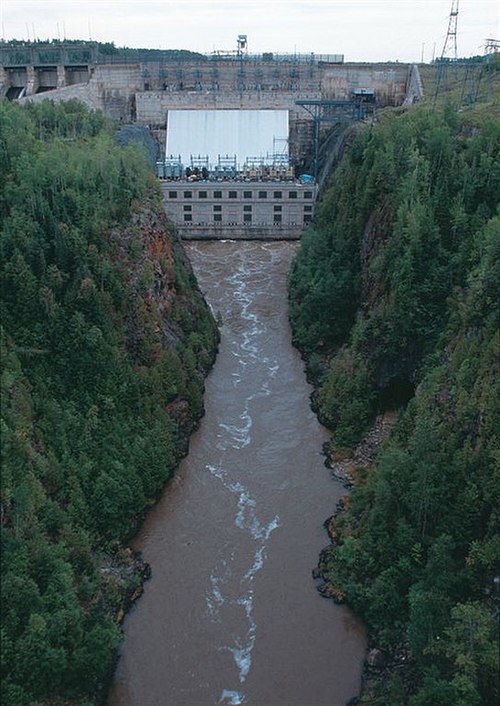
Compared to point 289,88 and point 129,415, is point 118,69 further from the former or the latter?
point 129,415

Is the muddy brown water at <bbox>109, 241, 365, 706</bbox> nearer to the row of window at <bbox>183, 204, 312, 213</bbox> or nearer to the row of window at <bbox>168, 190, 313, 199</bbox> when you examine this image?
the row of window at <bbox>183, 204, 312, 213</bbox>

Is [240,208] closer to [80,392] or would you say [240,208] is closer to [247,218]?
[247,218]

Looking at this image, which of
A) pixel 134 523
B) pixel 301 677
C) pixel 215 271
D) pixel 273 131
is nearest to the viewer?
pixel 301 677

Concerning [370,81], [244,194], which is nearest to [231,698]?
[244,194]

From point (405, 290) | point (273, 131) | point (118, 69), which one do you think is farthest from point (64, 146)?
point (118, 69)

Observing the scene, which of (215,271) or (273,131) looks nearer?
(215,271)

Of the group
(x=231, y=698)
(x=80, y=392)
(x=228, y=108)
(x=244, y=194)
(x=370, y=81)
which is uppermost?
(x=370, y=81)
